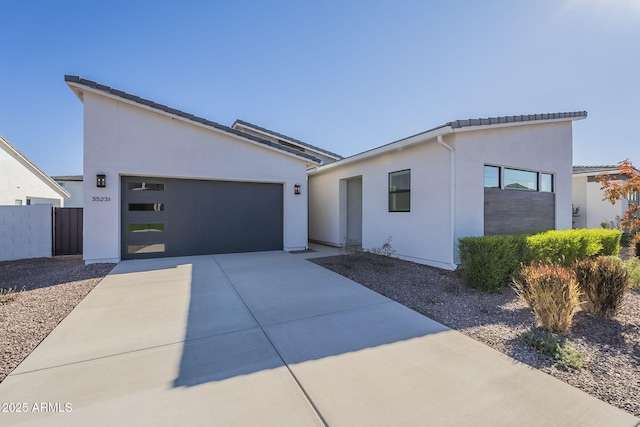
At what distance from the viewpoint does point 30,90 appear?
398 inches

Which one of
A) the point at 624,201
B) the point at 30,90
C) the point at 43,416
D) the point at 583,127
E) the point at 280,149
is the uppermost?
the point at 30,90

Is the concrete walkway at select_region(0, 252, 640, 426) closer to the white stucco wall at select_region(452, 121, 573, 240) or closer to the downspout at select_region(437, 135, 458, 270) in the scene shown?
the downspout at select_region(437, 135, 458, 270)

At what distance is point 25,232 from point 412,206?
39.7 feet

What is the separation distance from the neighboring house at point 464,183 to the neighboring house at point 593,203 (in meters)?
7.28

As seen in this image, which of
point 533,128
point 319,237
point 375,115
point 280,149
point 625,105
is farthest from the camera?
point 319,237

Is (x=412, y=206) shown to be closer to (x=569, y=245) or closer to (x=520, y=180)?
(x=520, y=180)

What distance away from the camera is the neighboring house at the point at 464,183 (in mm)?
7148

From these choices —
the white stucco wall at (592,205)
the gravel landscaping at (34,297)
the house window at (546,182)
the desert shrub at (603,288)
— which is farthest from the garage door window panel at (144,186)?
the white stucco wall at (592,205)

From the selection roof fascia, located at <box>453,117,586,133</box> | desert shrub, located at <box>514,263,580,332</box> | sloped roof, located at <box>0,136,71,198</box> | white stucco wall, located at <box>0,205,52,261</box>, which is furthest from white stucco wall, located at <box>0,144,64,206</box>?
desert shrub, located at <box>514,263,580,332</box>

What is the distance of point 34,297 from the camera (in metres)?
4.82

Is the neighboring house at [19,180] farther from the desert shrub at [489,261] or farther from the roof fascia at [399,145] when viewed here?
the desert shrub at [489,261]

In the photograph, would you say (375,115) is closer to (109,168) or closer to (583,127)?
(583,127)

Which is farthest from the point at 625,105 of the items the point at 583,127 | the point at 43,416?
the point at 43,416

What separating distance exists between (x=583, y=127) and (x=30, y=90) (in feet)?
65.7
